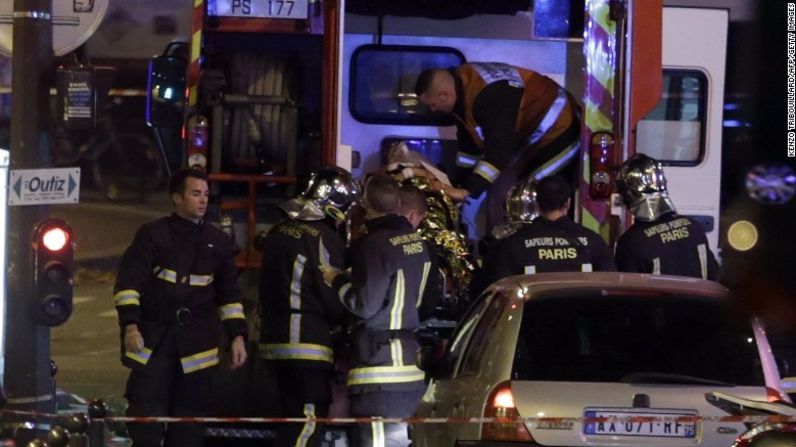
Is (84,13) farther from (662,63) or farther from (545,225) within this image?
(662,63)

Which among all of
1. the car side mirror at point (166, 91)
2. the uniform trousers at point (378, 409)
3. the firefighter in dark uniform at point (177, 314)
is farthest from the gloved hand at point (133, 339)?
the car side mirror at point (166, 91)

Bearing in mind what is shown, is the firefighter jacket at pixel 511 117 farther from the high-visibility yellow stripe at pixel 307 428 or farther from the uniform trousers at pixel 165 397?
the uniform trousers at pixel 165 397

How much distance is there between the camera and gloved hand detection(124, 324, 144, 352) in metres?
7.62

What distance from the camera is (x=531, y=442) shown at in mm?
5676

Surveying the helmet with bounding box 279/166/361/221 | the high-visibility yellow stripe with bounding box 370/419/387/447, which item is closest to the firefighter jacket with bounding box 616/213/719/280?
the helmet with bounding box 279/166/361/221

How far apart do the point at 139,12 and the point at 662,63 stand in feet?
12.9

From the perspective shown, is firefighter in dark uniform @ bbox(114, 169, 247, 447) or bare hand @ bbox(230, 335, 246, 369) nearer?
firefighter in dark uniform @ bbox(114, 169, 247, 447)

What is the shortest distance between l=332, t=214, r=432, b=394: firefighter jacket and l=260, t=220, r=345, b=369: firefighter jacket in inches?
11.7

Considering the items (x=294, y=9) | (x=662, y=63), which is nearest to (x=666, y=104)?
(x=662, y=63)

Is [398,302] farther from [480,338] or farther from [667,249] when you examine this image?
[667,249]

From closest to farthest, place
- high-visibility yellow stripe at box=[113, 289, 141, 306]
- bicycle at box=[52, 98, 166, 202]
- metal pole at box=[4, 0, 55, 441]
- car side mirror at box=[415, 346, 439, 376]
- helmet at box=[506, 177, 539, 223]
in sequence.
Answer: car side mirror at box=[415, 346, 439, 376] → high-visibility yellow stripe at box=[113, 289, 141, 306] → metal pole at box=[4, 0, 55, 441] → helmet at box=[506, 177, 539, 223] → bicycle at box=[52, 98, 166, 202]

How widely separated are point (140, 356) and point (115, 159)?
5.46 metres

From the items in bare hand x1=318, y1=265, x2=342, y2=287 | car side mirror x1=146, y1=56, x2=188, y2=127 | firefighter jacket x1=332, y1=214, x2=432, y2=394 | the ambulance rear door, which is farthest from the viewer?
the ambulance rear door

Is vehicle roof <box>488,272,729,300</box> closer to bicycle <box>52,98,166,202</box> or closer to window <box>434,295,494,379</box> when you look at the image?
window <box>434,295,494,379</box>
